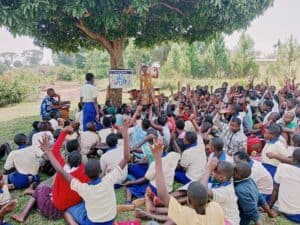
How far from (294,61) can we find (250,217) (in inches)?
898

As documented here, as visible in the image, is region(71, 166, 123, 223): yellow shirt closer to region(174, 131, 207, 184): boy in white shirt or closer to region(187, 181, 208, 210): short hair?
region(187, 181, 208, 210): short hair

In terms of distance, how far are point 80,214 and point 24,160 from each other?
169 cm

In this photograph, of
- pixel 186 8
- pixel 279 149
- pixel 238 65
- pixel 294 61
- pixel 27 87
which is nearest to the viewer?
pixel 279 149

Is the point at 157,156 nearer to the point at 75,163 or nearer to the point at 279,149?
the point at 75,163

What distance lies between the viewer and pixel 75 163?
13.0 feet

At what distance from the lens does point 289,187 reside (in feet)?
13.4

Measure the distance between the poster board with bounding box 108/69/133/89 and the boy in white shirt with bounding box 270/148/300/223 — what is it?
638cm

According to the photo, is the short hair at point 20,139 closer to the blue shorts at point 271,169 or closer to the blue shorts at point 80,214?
the blue shorts at point 80,214

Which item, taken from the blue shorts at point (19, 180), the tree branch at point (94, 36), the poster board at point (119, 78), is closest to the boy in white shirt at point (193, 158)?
the blue shorts at point (19, 180)

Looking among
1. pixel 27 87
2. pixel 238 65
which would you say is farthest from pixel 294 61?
pixel 27 87

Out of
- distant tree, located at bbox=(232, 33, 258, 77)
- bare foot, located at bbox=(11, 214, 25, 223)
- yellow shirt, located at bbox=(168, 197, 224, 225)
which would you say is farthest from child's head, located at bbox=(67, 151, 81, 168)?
distant tree, located at bbox=(232, 33, 258, 77)

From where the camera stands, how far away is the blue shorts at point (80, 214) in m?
3.67

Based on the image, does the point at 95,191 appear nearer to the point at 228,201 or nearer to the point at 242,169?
the point at 228,201

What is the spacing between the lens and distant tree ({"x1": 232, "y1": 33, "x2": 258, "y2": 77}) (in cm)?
2775
